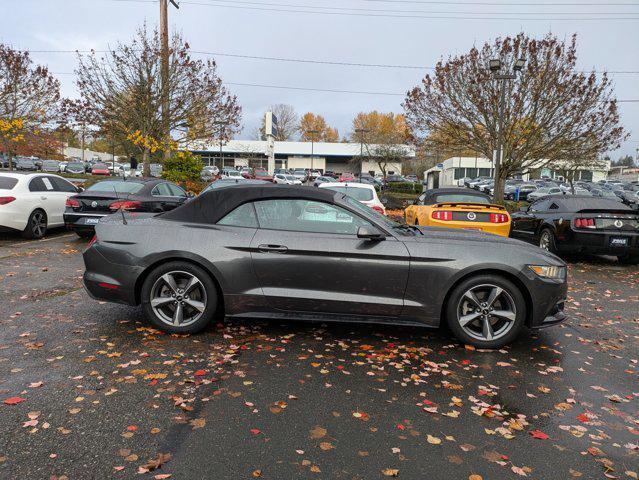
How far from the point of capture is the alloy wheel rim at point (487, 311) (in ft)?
14.5

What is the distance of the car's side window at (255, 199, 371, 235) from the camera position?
4539mm

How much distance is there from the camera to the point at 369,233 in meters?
4.36

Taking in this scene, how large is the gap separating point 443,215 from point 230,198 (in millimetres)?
5224

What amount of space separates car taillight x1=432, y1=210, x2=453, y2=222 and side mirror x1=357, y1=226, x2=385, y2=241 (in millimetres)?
4791

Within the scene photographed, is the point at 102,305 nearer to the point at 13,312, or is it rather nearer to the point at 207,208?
the point at 13,312

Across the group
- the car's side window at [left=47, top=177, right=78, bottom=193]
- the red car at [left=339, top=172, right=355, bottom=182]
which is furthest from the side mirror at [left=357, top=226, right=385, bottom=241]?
the red car at [left=339, top=172, right=355, bottom=182]

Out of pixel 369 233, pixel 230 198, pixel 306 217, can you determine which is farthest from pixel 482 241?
pixel 230 198

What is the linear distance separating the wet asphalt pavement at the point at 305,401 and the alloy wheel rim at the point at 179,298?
0.21 m

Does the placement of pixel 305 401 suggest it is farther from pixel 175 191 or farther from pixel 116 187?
pixel 175 191

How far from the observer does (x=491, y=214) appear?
9031 mm

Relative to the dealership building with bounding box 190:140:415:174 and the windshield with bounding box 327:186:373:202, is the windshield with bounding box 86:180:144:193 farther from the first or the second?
the dealership building with bounding box 190:140:415:174

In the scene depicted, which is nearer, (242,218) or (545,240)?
(242,218)

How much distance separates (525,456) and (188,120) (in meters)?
21.9

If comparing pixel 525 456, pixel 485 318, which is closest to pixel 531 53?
pixel 485 318
